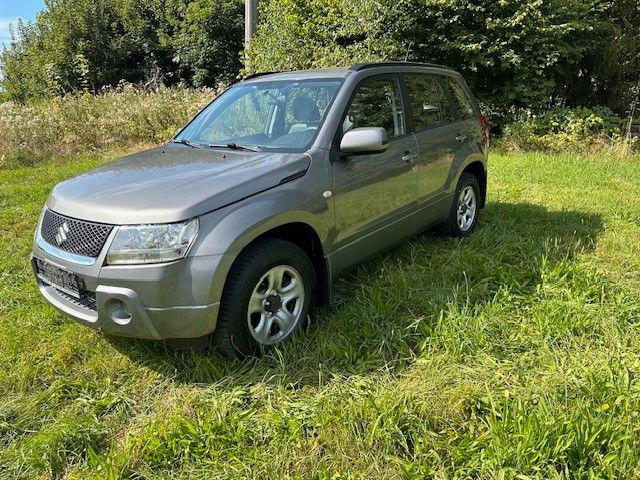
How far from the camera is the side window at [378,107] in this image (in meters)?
3.51

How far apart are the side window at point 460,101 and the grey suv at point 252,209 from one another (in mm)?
436

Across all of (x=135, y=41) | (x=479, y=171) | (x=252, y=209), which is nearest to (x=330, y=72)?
(x=252, y=209)

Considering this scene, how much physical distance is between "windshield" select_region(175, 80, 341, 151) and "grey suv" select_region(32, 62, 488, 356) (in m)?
0.01

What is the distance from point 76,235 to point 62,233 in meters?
0.14

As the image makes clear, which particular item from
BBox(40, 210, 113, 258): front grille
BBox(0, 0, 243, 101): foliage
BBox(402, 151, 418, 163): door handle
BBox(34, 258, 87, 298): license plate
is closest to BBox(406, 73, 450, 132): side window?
BBox(402, 151, 418, 163): door handle

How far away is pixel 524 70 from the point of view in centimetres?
1014

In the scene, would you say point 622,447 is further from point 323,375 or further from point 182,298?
point 182,298

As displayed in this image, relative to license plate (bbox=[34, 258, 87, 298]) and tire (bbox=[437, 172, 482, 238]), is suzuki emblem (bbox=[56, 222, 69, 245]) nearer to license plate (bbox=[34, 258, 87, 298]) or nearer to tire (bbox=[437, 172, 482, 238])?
license plate (bbox=[34, 258, 87, 298])

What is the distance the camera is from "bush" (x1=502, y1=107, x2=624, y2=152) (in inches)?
386

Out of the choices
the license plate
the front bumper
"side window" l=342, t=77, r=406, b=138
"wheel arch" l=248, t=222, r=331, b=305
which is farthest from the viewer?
"side window" l=342, t=77, r=406, b=138

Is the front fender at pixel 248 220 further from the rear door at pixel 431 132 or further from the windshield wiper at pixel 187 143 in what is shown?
the rear door at pixel 431 132

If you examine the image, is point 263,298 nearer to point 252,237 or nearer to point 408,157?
point 252,237

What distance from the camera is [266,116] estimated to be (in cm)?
369

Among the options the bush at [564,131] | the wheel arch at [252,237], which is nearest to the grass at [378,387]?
the wheel arch at [252,237]
